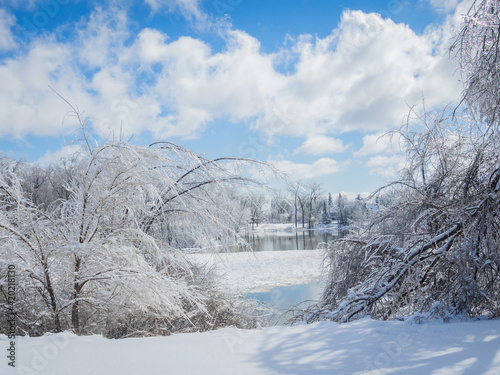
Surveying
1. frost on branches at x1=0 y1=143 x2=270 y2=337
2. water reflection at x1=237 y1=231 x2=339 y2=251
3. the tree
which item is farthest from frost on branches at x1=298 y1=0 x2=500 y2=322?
water reflection at x1=237 y1=231 x2=339 y2=251

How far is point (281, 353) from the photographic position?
2.03 m

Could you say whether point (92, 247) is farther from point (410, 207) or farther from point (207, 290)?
point (410, 207)

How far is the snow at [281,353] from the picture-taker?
1738 mm

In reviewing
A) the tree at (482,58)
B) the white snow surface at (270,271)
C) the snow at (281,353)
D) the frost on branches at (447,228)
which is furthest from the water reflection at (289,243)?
the snow at (281,353)

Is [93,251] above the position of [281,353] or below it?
above

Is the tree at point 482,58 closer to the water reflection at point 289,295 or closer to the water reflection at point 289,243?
the water reflection at point 289,295

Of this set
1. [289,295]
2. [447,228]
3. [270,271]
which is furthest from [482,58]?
[270,271]

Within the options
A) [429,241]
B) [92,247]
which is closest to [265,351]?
[92,247]

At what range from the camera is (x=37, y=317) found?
10.1ft

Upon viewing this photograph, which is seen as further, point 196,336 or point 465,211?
point 465,211

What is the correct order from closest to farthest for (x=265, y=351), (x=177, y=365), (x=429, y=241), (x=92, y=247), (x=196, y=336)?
(x=177, y=365), (x=265, y=351), (x=196, y=336), (x=92, y=247), (x=429, y=241)

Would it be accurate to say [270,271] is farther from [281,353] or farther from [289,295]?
[281,353]

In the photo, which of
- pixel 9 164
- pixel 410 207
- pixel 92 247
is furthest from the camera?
pixel 410 207

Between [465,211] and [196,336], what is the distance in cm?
317
